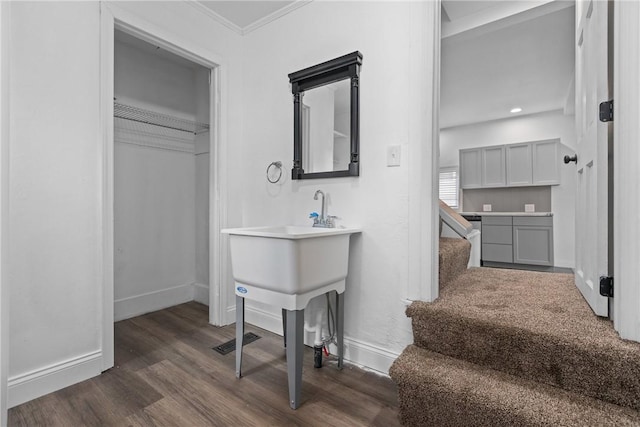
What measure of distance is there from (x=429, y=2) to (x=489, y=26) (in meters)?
0.95

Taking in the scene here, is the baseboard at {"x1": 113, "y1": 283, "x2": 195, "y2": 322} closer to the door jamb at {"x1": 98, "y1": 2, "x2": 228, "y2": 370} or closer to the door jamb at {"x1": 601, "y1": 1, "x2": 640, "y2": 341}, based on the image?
the door jamb at {"x1": 98, "y1": 2, "x2": 228, "y2": 370}

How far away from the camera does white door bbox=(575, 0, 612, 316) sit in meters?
1.27

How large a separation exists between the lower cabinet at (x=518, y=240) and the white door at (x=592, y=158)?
3.67 meters

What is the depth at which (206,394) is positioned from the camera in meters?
1.54

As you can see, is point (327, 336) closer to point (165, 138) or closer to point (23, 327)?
point (23, 327)

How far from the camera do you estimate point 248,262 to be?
163cm

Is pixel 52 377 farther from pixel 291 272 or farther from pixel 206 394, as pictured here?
pixel 291 272

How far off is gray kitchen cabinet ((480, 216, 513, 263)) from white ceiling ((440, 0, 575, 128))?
6.12 feet

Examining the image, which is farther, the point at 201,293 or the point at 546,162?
the point at 546,162

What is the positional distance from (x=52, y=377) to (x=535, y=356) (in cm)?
231

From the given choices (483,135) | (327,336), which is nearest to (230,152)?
(327,336)

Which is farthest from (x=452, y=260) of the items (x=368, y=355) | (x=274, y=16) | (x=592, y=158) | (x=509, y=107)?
(x=509, y=107)

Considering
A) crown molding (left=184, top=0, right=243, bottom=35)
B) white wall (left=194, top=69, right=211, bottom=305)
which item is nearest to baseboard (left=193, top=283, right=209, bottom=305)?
white wall (left=194, top=69, right=211, bottom=305)

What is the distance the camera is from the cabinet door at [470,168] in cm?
577
